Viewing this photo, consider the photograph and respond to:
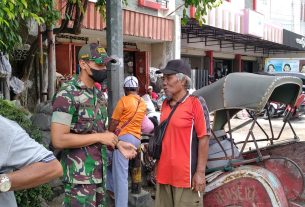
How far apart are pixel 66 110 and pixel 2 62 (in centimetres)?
407

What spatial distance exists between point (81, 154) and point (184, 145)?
35.8 inches

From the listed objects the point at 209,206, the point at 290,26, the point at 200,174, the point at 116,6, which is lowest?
the point at 209,206

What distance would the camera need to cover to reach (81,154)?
107 inches

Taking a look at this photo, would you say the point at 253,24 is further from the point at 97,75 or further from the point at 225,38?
the point at 97,75

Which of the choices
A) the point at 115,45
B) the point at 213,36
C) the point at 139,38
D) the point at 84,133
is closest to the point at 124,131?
the point at 115,45

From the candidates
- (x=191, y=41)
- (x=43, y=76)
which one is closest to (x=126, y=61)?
(x=191, y=41)

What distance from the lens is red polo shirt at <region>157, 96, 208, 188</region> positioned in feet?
10.4

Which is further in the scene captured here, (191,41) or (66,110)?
(191,41)

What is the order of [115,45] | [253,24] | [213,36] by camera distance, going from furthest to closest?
[253,24]
[213,36]
[115,45]

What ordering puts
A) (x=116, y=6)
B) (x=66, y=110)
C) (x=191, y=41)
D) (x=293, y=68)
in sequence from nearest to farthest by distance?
(x=66, y=110), (x=116, y=6), (x=191, y=41), (x=293, y=68)

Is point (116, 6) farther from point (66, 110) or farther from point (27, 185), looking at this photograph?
point (27, 185)

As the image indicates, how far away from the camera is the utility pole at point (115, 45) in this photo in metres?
4.03

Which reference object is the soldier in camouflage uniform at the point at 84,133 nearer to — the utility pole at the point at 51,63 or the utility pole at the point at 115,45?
the utility pole at the point at 115,45

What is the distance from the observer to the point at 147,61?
12.7 metres
